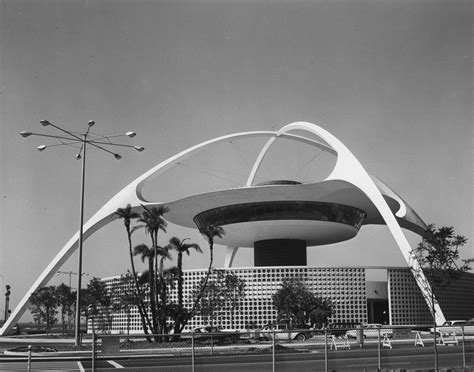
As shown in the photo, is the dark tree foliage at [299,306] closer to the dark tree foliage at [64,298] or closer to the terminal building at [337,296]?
the terminal building at [337,296]

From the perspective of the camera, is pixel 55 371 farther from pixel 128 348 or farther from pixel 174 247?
pixel 174 247

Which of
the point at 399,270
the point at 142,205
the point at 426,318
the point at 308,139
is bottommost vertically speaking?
the point at 426,318

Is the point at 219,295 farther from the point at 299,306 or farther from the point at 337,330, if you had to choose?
the point at 337,330

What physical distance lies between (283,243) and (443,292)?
68.0 feet

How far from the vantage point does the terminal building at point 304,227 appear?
68.7 meters

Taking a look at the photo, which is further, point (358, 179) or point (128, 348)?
point (358, 179)

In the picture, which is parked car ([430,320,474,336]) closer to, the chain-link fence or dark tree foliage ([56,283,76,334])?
the chain-link fence

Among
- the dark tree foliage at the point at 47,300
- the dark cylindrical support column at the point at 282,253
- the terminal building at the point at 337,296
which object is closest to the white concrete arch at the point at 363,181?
the terminal building at the point at 337,296

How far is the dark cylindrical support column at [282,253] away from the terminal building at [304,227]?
0.12m

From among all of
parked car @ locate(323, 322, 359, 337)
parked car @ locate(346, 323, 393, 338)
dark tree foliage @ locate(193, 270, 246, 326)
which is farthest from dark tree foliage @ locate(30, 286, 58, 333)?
parked car @ locate(346, 323, 393, 338)

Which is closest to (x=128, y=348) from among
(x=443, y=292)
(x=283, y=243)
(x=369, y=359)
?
(x=369, y=359)

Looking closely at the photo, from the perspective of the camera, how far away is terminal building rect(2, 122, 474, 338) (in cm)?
6869

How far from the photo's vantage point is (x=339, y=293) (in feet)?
226

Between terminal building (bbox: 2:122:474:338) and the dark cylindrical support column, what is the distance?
0.12 meters
